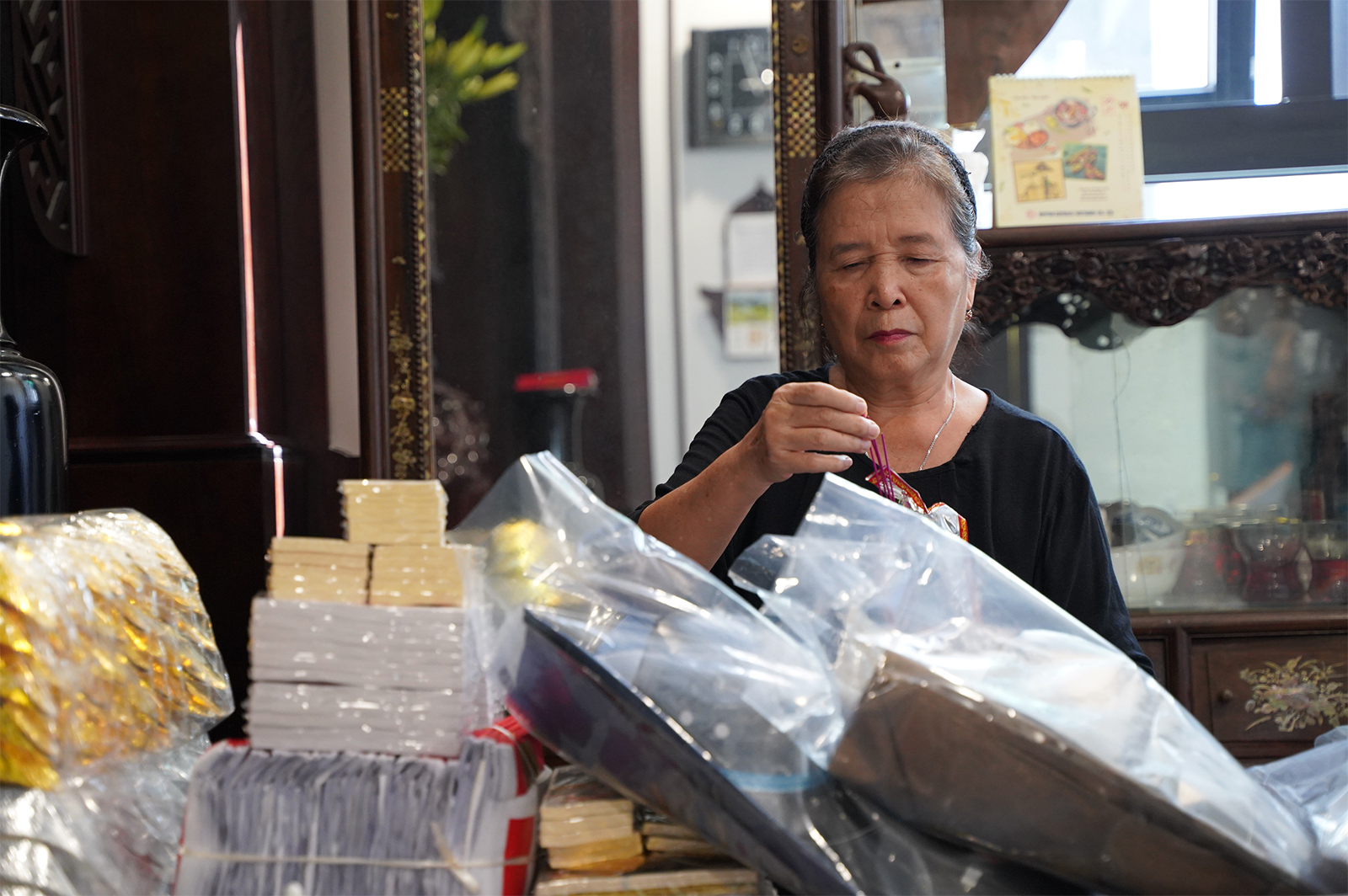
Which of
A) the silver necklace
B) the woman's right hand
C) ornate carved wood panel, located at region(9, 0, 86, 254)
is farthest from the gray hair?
ornate carved wood panel, located at region(9, 0, 86, 254)

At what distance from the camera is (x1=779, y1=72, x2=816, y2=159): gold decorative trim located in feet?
5.68

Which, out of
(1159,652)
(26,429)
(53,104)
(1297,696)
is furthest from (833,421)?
(53,104)

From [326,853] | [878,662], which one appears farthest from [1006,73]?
[326,853]

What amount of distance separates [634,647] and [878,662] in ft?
0.41

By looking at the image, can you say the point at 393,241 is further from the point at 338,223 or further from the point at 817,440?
the point at 817,440

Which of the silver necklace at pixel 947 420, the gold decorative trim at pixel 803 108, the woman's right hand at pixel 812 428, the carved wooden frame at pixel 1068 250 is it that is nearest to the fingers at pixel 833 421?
the woman's right hand at pixel 812 428

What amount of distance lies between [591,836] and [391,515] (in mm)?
196

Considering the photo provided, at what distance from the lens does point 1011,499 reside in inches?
44.6

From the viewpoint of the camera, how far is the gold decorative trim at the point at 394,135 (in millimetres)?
1792

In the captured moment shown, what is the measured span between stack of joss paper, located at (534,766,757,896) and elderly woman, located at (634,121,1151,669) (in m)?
0.40

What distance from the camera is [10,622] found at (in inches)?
22.2

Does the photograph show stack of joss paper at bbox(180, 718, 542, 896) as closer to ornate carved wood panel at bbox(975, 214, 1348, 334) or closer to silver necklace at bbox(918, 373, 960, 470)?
silver necklace at bbox(918, 373, 960, 470)

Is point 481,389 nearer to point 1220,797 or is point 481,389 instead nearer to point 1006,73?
point 1006,73

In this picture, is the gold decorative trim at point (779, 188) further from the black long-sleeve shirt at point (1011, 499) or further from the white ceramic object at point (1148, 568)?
the white ceramic object at point (1148, 568)
